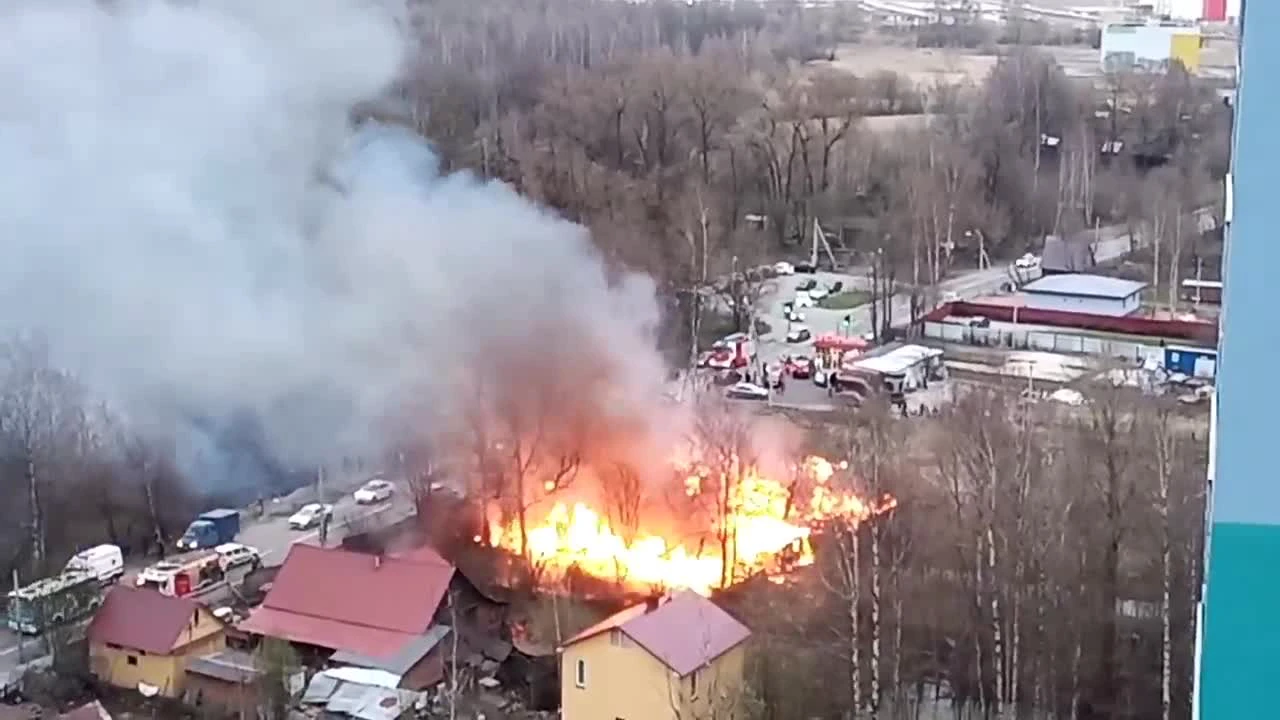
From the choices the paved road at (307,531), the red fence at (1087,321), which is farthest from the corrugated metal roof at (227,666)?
the red fence at (1087,321)

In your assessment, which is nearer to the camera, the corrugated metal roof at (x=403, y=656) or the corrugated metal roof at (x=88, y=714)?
the corrugated metal roof at (x=88, y=714)

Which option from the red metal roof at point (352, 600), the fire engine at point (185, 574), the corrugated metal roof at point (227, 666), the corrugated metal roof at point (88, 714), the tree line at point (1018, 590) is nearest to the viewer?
the corrugated metal roof at point (88, 714)

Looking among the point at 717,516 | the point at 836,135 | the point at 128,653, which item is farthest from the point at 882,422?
the point at 128,653

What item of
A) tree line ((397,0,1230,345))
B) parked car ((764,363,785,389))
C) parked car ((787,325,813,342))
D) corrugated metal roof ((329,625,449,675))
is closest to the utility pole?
tree line ((397,0,1230,345))

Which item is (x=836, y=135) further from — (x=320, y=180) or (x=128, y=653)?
(x=128, y=653)

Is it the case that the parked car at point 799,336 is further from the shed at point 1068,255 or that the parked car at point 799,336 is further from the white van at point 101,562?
the white van at point 101,562

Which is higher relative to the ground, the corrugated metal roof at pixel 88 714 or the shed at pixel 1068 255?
the shed at pixel 1068 255

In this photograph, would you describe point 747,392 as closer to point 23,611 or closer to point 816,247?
point 816,247

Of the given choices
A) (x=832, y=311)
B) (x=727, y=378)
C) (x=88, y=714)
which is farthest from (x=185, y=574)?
(x=832, y=311)
